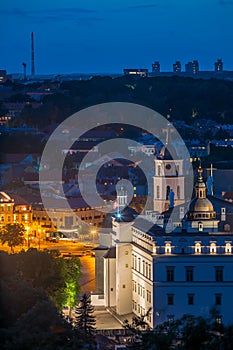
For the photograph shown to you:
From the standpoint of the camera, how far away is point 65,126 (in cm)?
5272

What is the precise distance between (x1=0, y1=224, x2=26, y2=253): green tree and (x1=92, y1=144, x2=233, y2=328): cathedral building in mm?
5700

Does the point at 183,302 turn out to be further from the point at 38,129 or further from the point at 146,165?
the point at 38,129

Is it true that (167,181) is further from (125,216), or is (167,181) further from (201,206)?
(201,206)

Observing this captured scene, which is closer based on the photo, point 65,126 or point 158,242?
point 158,242

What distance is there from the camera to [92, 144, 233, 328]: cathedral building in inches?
664

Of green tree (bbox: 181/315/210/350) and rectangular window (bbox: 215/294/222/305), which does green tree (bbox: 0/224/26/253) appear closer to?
rectangular window (bbox: 215/294/222/305)

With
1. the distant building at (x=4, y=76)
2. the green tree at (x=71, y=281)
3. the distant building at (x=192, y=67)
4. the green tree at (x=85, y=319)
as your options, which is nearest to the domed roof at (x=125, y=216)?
the green tree at (x=71, y=281)

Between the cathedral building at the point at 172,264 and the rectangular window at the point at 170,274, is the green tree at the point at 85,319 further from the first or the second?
the rectangular window at the point at 170,274

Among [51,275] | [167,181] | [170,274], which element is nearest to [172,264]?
[170,274]

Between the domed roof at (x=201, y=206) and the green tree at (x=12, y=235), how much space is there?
254 inches

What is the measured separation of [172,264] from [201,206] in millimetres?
1044

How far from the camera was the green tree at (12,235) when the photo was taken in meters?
24.4

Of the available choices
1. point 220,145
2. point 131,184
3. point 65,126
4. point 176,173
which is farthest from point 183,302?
point 65,126

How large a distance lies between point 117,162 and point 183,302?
21.9 m
